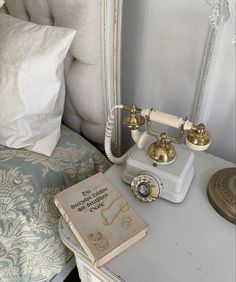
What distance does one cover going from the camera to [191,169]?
0.72 m

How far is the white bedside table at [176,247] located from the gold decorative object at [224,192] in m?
0.02

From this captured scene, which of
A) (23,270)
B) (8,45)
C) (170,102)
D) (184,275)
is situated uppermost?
(8,45)

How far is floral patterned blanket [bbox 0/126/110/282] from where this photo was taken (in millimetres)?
710

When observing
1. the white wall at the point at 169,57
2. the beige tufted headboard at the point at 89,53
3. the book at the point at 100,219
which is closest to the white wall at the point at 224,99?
the white wall at the point at 169,57

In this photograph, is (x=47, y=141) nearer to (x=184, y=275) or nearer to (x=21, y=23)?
(x=21, y=23)

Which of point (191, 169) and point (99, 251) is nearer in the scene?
point (99, 251)

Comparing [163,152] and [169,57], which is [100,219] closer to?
[163,152]

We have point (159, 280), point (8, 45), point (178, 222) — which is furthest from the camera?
point (8, 45)

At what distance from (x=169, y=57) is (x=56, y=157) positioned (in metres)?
0.43

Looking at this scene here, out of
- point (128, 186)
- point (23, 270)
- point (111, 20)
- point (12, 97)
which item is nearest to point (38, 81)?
point (12, 97)

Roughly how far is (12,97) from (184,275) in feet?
1.96

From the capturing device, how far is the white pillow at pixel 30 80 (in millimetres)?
721

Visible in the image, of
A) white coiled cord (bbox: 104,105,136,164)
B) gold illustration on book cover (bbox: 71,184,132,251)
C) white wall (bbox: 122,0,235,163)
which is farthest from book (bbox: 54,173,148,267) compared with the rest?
white wall (bbox: 122,0,235,163)

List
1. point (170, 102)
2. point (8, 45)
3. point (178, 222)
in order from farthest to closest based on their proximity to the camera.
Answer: point (170, 102) → point (8, 45) → point (178, 222)
